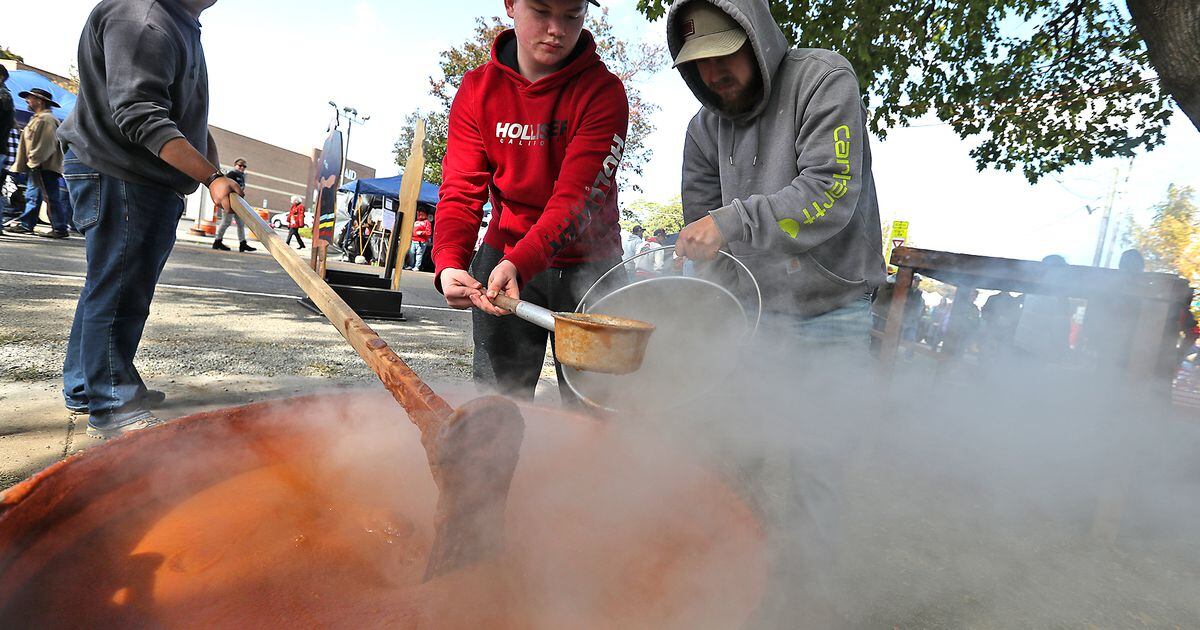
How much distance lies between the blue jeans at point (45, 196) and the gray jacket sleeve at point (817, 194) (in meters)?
9.97

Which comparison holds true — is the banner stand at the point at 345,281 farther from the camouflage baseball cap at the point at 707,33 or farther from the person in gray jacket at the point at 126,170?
the camouflage baseball cap at the point at 707,33

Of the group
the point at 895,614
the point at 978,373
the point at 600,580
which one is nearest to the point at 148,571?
A: the point at 600,580

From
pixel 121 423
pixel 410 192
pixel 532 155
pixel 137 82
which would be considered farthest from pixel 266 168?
pixel 532 155

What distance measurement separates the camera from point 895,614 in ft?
6.42

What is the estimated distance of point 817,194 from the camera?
5.13 feet

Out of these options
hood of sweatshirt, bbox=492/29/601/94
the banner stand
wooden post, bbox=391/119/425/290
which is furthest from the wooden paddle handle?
wooden post, bbox=391/119/425/290

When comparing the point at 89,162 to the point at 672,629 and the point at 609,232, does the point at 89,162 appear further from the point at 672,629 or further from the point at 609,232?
the point at 672,629

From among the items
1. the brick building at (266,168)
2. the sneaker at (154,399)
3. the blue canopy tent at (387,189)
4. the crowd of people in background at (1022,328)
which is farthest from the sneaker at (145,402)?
the brick building at (266,168)

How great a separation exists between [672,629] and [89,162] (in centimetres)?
262

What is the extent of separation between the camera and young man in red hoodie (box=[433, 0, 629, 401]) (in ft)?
5.97

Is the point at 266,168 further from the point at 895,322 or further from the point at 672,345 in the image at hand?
the point at 672,345

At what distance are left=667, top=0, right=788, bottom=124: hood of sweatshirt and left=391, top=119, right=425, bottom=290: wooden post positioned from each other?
5029mm

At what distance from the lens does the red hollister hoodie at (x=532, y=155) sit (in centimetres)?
190

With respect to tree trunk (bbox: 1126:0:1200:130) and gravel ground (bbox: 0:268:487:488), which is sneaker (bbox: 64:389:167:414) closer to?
gravel ground (bbox: 0:268:487:488)
